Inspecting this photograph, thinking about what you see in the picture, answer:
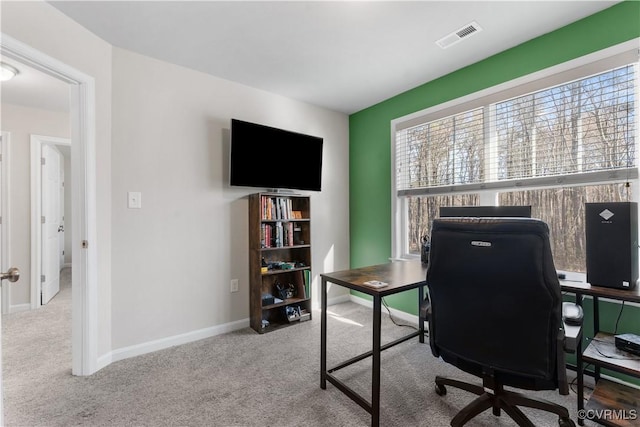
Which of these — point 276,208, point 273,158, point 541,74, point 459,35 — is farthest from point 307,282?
point 541,74

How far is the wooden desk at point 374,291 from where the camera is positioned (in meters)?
1.63

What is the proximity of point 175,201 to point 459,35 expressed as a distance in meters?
2.70

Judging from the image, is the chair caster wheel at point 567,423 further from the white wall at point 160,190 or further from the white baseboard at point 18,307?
the white baseboard at point 18,307

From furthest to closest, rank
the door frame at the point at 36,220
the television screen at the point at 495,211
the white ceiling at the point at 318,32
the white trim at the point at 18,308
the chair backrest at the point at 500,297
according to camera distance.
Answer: the door frame at the point at 36,220 < the white trim at the point at 18,308 < the white ceiling at the point at 318,32 < the television screen at the point at 495,211 < the chair backrest at the point at 500,297

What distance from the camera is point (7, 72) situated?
261cm

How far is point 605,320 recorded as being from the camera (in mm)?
2018

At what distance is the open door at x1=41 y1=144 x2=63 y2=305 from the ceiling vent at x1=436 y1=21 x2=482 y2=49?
182 inches

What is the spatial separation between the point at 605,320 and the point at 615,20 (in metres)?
2.00

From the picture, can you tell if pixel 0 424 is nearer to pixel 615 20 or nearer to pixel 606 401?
pixel 606 401

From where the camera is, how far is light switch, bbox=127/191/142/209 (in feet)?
8.04

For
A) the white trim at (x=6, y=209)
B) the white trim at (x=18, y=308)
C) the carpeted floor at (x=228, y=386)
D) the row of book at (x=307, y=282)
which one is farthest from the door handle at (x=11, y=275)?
the white trim at (x=18, y=308)

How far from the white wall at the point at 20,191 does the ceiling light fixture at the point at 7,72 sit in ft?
3.30

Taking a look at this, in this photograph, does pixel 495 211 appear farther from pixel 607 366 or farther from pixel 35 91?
pixel 35 91

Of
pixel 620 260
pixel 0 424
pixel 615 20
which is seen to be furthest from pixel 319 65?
pixel 0 424
